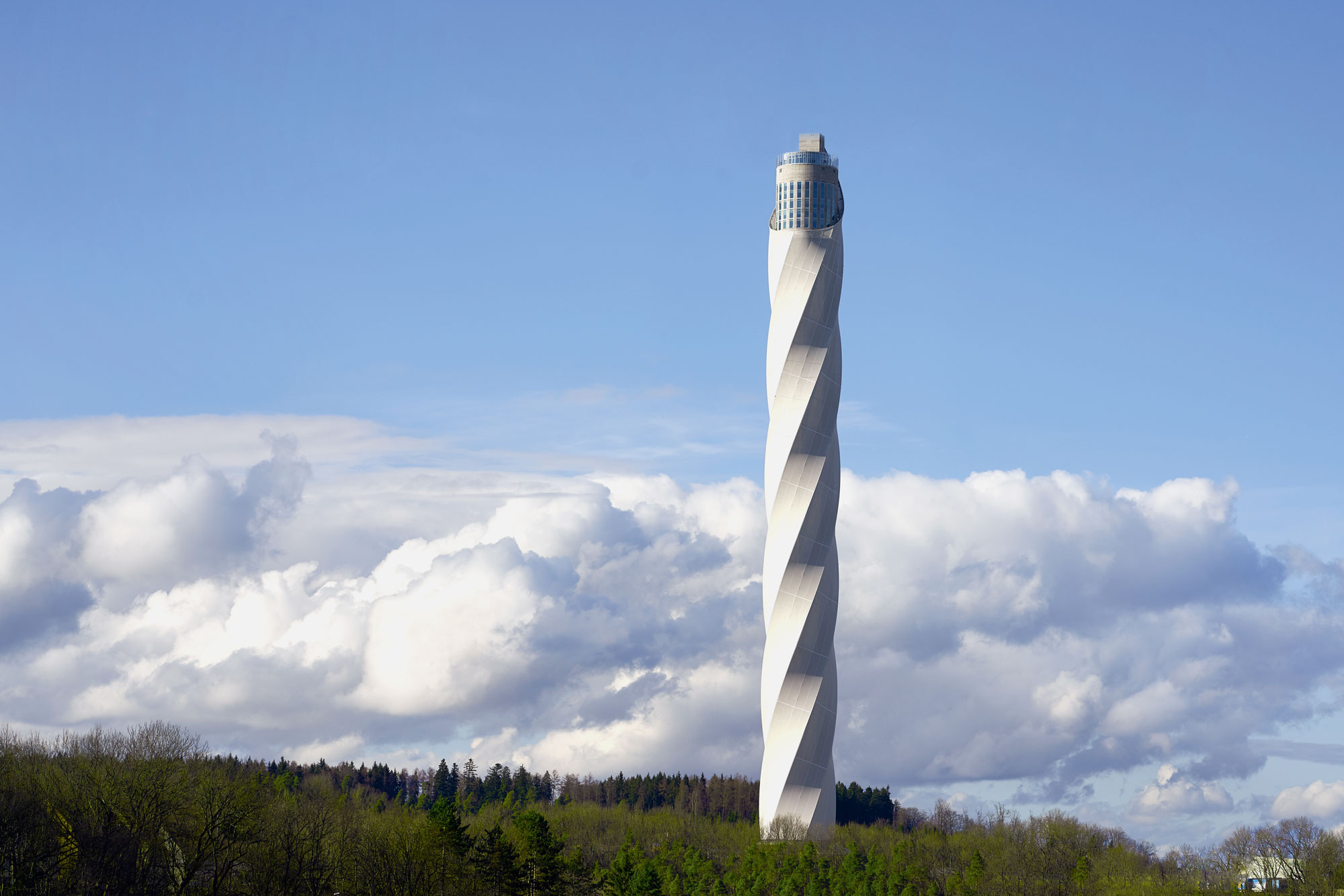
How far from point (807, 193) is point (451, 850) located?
6091 centimetres

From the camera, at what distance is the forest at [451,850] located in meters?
75.7

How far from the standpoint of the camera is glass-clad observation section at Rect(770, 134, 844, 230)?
117 m

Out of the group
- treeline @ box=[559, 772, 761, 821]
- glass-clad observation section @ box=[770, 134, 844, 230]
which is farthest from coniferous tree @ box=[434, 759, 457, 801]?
glass-clad observation section @ box=[770, 134, 844, 230]

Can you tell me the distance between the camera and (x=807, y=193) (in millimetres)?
117562

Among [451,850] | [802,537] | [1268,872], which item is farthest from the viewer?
[802,537]

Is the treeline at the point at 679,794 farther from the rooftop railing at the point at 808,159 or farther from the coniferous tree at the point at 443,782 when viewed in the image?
the rooftop railing at the point at 808,159

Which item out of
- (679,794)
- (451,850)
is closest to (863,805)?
(679,794)

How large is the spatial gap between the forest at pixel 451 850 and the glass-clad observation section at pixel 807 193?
4961 cm

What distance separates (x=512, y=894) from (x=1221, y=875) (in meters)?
48.2

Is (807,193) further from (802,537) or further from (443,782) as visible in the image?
(443,782)

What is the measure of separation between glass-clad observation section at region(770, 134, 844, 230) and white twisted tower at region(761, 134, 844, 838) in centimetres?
148

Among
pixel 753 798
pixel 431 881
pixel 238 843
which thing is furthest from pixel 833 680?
pixel 753 798

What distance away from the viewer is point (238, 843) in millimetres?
79938

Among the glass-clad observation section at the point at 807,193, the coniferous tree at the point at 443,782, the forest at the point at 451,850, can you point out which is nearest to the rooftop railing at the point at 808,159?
the glass-clad observation section at the point at 807,193
